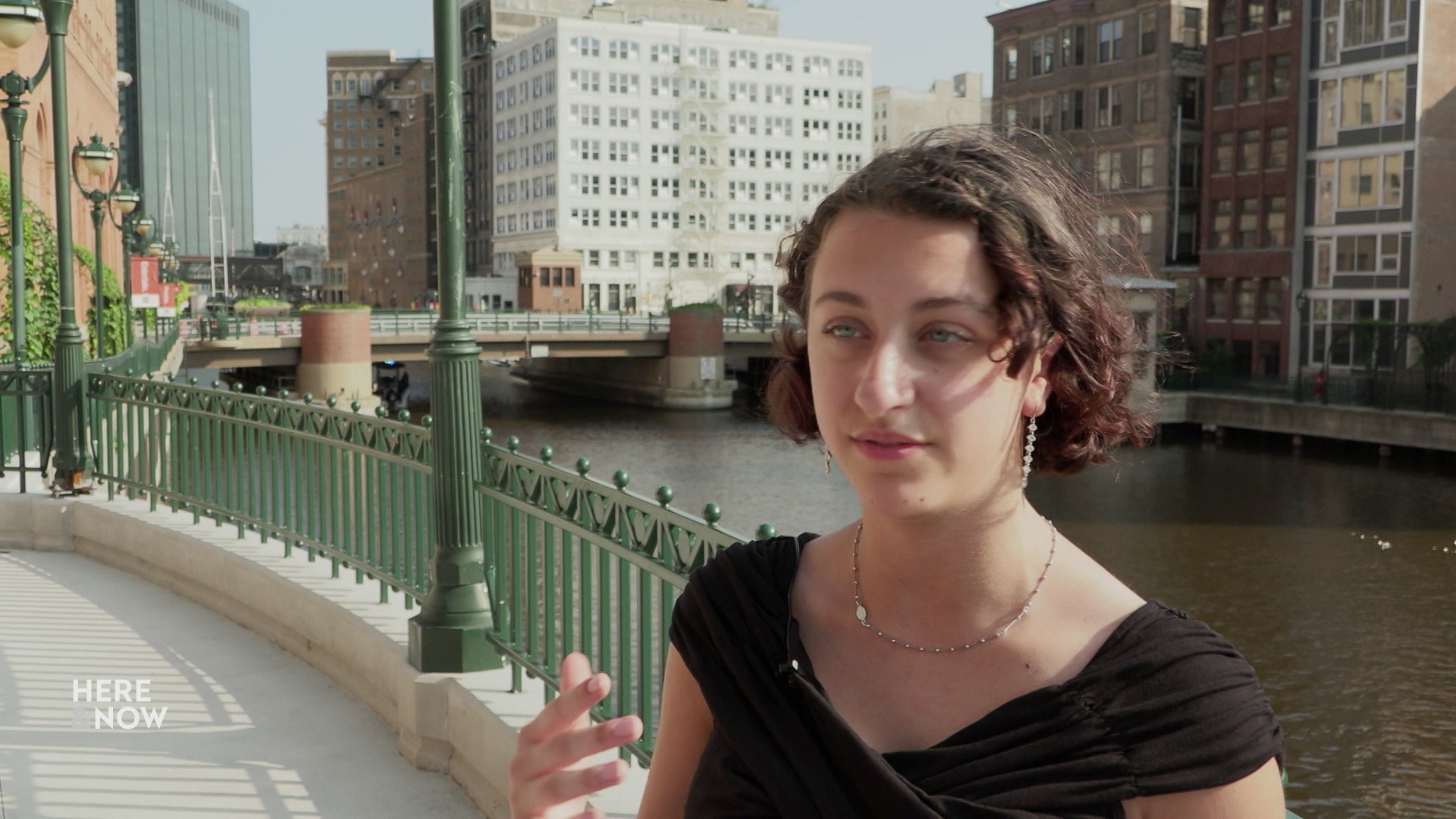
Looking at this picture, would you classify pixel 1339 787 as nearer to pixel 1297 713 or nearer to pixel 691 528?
pixel 1297 713

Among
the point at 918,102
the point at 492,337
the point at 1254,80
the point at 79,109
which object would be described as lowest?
the point at 492,337

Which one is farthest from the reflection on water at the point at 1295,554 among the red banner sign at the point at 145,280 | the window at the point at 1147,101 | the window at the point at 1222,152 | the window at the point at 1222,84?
the window at the point at 1147,101

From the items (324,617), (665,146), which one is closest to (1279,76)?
(324,617)

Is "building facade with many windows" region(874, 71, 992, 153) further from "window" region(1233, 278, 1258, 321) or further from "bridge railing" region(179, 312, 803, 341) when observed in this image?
"window" region(1233, 278, 1258, 321)

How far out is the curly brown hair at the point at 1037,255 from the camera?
6.10 feet

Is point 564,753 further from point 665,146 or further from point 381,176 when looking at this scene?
point 381,176

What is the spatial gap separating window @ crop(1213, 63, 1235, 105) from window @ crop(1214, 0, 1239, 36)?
4.40 feet

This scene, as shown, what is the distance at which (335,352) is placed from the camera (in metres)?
62.3

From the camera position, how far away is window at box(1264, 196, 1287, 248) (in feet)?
187

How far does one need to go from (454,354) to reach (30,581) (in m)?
4.92

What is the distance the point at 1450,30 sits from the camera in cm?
5225

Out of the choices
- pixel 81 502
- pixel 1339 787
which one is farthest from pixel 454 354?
pixel 1339 787

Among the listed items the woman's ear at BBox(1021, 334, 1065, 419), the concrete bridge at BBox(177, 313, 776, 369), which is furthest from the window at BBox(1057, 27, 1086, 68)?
the woman's ear at BBox(1021, 334, 1065, 419)

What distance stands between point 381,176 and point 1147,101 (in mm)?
104661
